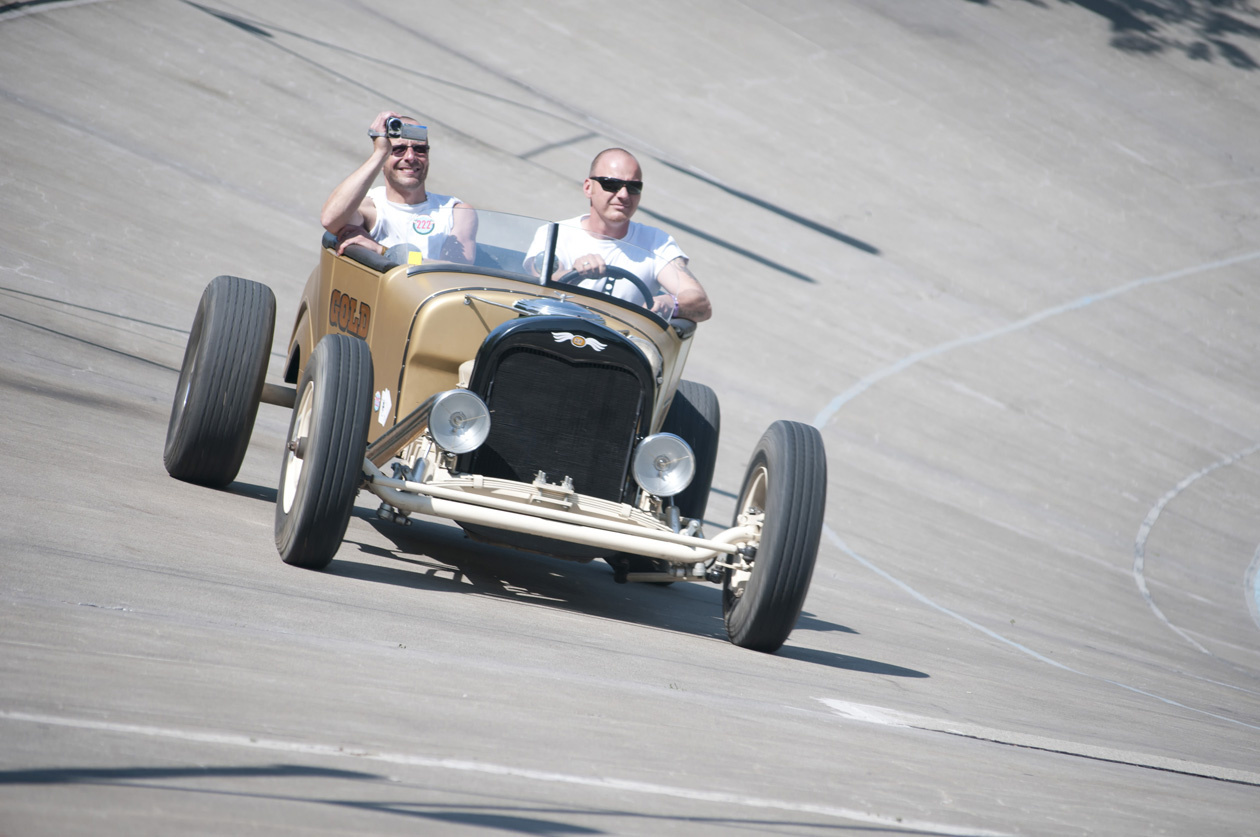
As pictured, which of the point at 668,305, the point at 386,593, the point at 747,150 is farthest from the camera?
the point at 747,150

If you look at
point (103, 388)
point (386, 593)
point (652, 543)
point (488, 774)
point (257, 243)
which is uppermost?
point (488, 774)

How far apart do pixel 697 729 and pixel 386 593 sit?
63.1 inches

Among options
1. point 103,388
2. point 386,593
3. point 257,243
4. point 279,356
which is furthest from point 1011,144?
point 386,593

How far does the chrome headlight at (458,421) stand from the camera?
5285 mm

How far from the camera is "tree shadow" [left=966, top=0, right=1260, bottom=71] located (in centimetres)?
3631

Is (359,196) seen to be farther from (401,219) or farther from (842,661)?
(842,661)

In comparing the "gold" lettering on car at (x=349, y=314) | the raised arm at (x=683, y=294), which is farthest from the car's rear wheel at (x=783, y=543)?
the "gold" lettering on car at (x=349, y=314)

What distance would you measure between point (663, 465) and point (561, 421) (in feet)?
1.54

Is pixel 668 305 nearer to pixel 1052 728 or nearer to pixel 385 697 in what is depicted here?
pixel 1052 728

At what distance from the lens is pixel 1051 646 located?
8266 mm

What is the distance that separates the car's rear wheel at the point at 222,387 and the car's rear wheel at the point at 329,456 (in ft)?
3.29

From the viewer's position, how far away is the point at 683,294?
6527 millimetres

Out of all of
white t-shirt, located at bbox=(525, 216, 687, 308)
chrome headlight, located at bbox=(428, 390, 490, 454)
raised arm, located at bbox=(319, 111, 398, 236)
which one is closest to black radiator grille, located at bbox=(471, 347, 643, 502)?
chrome headlight, located at bbox=(428, 390, 490, 454)

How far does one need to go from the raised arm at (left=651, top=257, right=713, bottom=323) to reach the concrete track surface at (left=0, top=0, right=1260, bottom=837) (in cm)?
146
